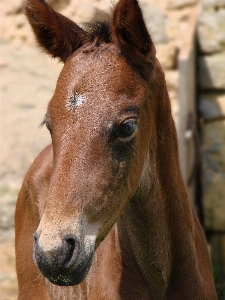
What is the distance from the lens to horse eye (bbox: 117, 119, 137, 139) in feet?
9.70

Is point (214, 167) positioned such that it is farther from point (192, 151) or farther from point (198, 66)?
point (198, 66)

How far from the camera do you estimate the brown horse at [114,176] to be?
277cm

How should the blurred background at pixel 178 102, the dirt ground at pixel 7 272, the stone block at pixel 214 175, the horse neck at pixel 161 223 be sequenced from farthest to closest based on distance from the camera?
the stone block at pixel 214 175, the blurred background at pixel 178 102, the dirt ground at pixel 7 272, the horse neck at pixel 161 223

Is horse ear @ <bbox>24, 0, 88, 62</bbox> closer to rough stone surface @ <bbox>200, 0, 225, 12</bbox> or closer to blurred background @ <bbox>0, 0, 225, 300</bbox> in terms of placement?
blurred background @ <bbox>0, 0, 225, 300</bbox>

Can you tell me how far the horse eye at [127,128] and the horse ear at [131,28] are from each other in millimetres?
409

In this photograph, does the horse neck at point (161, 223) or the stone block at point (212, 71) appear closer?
the horse neck at point (161, 223)

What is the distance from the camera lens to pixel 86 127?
287 centimetres

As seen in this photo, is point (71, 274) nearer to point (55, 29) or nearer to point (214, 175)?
point (55, 29)

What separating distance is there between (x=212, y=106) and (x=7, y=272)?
2638 mm

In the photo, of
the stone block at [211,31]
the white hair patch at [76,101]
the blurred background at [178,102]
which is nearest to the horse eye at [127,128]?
the white hair patch at [76,101]

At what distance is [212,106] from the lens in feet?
22.0

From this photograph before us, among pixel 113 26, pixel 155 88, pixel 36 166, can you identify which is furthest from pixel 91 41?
pixel 36 166

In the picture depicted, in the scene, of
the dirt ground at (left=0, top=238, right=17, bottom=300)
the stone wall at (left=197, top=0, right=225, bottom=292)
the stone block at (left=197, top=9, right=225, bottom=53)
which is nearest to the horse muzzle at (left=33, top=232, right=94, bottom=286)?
the dirt ground at (left=0, top=238, right=17, bottom=300)

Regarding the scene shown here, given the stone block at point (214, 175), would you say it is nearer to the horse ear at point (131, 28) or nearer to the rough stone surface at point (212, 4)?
the rough stone surface at point (212, 4)
